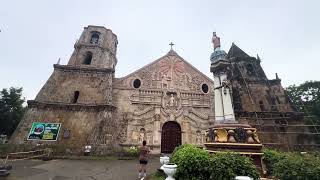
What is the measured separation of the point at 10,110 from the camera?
2091cm

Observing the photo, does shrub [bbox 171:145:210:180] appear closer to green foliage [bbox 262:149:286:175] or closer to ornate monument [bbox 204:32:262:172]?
ornate monument [bbox 204:32:262:172]

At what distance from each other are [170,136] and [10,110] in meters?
18.8

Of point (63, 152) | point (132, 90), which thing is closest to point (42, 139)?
point (63, 152)

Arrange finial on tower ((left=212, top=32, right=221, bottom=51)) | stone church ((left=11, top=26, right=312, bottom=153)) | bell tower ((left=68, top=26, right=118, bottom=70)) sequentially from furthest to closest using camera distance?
bell tower ((left=68, top=26, right=118, bottom=70)) < stone church ((left=11, top=26, right=312, bottom=153)) < finial on tower ((left=212, top=32, right=221, bottom=51))

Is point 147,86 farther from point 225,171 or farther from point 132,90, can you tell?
point 225,171

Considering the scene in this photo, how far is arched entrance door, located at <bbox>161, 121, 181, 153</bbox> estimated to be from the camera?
1583 cm

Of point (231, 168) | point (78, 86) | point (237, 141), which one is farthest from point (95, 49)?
point (231, 168)

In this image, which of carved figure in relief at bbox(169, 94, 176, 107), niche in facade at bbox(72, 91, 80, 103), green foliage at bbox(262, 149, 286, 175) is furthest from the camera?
carved figure in relief at bbox(169, 94, 176, 107)

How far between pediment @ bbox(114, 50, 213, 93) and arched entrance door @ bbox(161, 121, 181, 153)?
11.8 feet

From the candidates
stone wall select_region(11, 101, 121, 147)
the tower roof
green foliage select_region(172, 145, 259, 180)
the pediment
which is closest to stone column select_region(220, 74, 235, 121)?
green foliage select_region(172, 145, 259, 180)

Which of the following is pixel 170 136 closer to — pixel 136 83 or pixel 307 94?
pixel 136 83

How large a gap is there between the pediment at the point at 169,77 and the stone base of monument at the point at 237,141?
1091 cm

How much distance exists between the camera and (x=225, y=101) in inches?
316

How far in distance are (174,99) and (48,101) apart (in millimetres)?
10820
